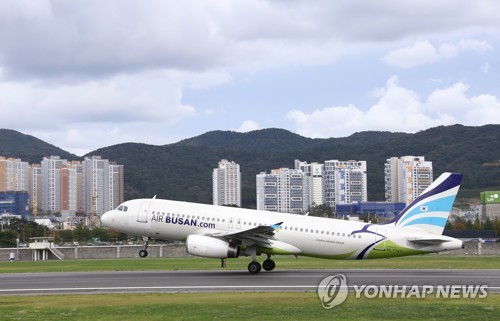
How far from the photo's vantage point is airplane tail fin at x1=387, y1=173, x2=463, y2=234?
41.0 meters

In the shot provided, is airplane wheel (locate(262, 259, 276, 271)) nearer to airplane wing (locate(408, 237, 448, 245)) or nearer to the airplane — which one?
the airplane

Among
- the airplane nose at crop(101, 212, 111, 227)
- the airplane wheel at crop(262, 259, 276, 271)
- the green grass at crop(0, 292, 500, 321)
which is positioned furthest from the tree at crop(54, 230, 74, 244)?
the green grass at crop(0, 292, 500, 321)

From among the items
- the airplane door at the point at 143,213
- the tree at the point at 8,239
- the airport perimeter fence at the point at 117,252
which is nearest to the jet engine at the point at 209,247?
the airplane door at the point at 143,213

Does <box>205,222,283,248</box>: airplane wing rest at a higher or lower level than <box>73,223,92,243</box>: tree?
higher

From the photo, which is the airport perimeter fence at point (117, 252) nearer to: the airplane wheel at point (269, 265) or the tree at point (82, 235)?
the airplane wheel at point (269, 265)

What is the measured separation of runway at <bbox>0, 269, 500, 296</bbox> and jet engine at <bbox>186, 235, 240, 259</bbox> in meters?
1.10

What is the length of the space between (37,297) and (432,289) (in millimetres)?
16106

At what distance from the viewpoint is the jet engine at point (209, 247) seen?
127 ft

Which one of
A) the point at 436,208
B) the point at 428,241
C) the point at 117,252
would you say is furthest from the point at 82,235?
the point at 428,241

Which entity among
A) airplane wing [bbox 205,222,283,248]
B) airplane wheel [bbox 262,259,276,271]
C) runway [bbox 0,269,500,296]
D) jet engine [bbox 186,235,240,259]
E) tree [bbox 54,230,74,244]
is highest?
airplane wing [bbox 205,222,283,248]

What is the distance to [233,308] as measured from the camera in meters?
25.3

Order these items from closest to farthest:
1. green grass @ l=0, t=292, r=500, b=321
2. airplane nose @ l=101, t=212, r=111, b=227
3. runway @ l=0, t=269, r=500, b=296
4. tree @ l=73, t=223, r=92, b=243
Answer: green grass @ l=0, t=292, r=500, b=321
runway @ l=0, t=269, r=500, b=296
airplane nose @ l=101, t=212, r=111, b=227
tree @ l=73, t=223, r=92, b=243

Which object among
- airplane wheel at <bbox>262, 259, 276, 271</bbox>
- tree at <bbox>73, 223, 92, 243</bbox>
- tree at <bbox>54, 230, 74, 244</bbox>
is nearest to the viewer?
airplane wheel at <bbox>262, 259, 276, 271</bbox>

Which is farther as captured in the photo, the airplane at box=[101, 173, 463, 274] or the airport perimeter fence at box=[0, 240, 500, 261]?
the airport perimeter fence at box=[0, 240, 500, 261]
